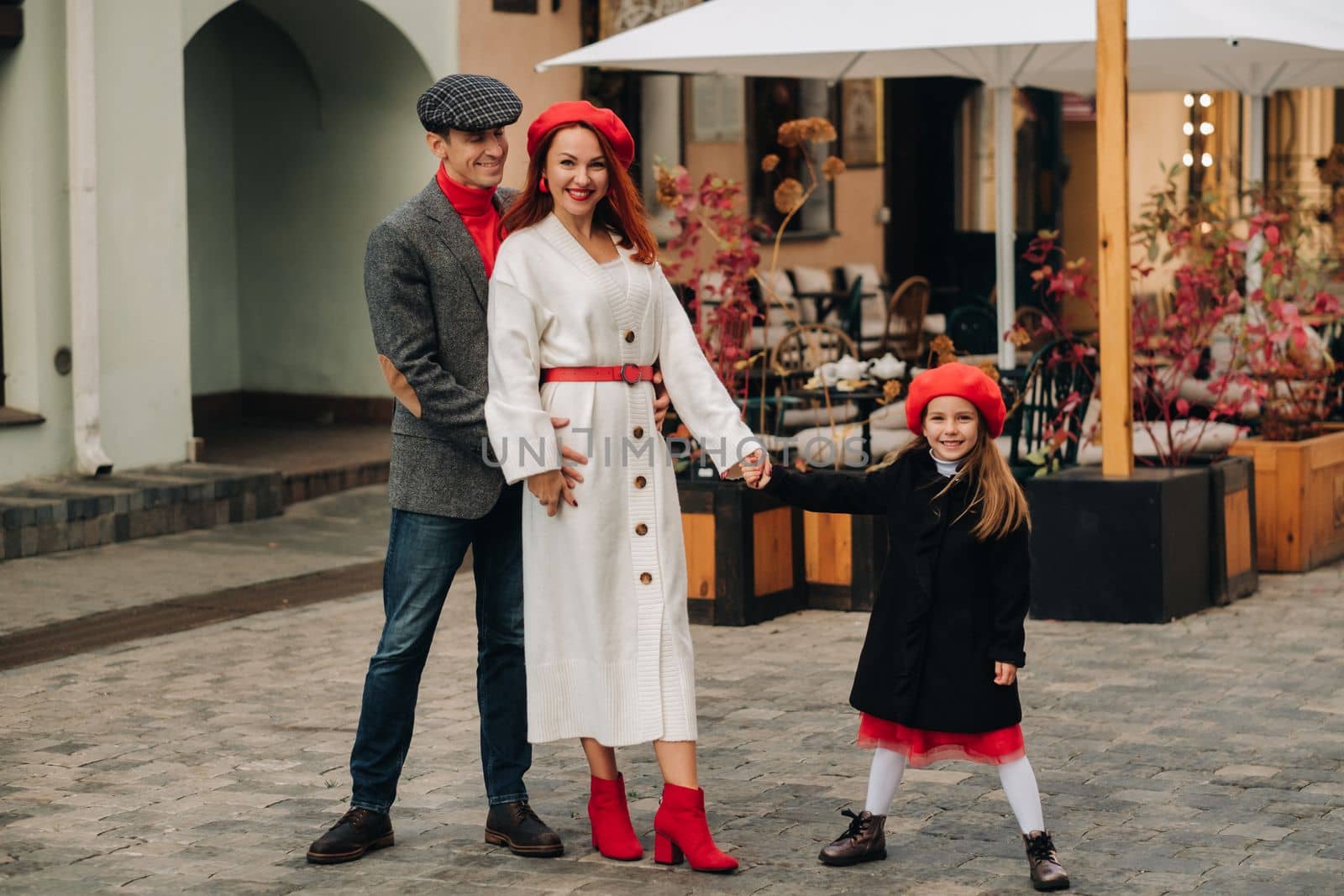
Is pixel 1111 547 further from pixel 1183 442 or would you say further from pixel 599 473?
pixel 599 473

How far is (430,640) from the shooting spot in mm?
4891

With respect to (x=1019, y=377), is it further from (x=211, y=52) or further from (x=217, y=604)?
(x=211, y=52)

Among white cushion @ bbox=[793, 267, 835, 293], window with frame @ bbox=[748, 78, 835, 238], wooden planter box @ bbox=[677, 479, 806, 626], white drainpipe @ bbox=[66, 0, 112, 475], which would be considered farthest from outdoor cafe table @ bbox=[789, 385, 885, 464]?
window with frame @ bbox=[748, 78, 835, 238]

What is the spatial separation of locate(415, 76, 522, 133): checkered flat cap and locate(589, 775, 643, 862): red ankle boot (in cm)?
152

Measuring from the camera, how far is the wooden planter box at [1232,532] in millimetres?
8047

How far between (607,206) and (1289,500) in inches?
195

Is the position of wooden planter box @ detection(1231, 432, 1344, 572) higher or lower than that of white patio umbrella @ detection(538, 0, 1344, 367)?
lower

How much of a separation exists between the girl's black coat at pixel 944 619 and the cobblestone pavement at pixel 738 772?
374mm

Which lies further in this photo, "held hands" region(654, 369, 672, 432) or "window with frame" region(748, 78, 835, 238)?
"window with frame" region(748, 78, 835, 238)

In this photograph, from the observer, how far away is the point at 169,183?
10945 millimetres

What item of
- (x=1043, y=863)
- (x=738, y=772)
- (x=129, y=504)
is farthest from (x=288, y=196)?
(x=1043, y=863)

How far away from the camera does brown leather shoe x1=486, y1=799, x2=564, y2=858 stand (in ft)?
15.9

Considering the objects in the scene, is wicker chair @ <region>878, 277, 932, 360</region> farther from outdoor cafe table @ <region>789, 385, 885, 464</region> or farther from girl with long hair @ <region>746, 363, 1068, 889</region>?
girl with long hair @ <region>746, 363, 1068, 889</region>

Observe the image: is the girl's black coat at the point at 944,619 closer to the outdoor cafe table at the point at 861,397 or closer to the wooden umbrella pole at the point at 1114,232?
the wooden umbrella pole at the point at 1114,232
